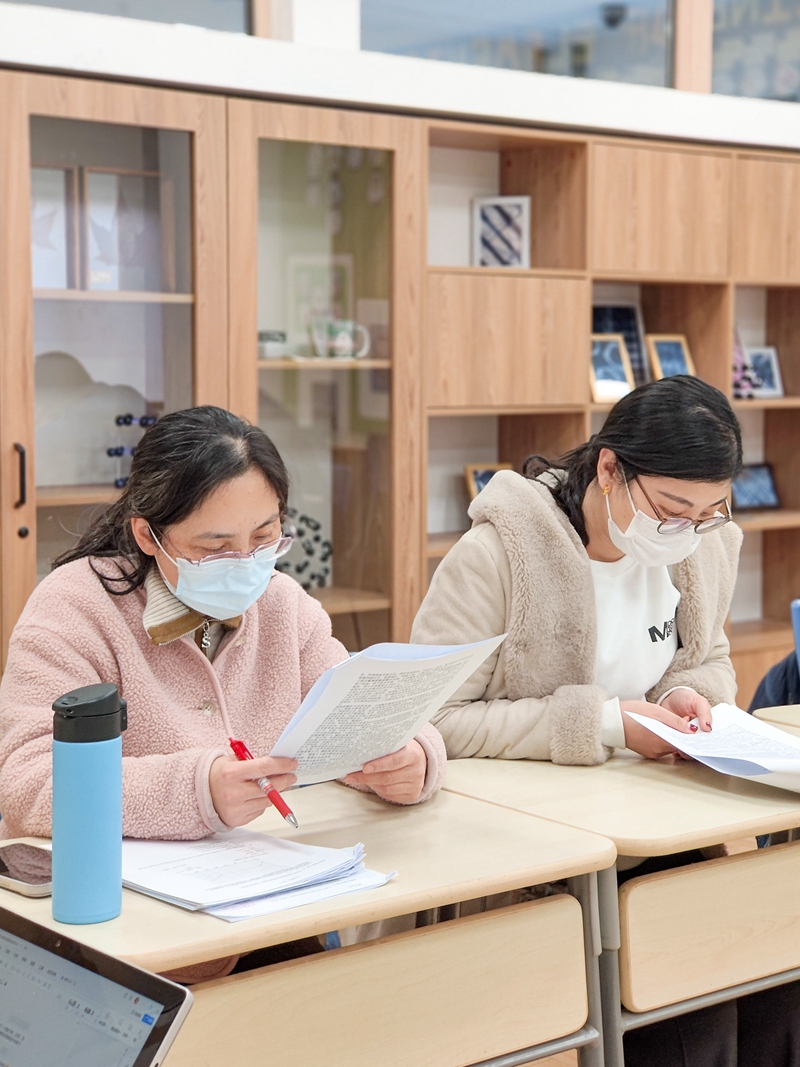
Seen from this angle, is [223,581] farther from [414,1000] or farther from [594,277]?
[594,277]

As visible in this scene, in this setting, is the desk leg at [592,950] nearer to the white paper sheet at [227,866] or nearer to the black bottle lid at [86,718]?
the white paper sheet at [227,866]

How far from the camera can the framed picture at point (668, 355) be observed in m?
4.25

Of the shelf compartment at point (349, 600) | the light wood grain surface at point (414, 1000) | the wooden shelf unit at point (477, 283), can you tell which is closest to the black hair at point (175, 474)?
the light wood grain surface at point (414, 1000)

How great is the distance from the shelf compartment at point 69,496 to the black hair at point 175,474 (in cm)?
137

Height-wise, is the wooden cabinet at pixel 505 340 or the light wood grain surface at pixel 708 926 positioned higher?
the wooden cabinet at pixel 505 340

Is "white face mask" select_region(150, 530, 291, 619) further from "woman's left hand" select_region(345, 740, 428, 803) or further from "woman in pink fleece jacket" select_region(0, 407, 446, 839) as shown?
"woman's left hand" select_region(345, 740, 428, 803)

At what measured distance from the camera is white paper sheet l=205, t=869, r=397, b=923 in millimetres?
1286

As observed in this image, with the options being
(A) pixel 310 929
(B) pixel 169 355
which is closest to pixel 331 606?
(B) pixel 169 355

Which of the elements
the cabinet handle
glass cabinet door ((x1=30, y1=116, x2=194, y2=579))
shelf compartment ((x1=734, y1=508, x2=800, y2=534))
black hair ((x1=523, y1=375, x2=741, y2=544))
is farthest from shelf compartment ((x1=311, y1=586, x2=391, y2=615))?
black hair ((x1=523, y1=375, x2=741, y2=544))

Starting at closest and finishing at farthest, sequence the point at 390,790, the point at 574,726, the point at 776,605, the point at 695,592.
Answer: the point at 390,790, the point at 574,726, the point at 695,592, the point at 776,605

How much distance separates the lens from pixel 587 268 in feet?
12.7

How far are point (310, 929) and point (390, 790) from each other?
0.38 metres

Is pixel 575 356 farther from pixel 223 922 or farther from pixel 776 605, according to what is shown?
pixel 223 922

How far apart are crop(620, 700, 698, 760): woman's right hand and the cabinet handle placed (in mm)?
1652
